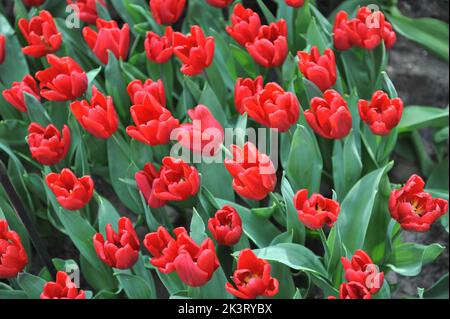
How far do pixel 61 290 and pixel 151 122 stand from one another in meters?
0.35

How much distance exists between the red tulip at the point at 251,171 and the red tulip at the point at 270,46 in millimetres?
369

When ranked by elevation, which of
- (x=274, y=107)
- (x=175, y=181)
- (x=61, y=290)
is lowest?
(x=61, y=290)

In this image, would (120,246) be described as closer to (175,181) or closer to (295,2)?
(175,181)

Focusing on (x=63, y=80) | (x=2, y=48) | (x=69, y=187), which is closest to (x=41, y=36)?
(x=2, y=48)

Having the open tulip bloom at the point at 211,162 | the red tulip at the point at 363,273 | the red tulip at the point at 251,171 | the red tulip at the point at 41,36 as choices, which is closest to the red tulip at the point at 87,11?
the open tulip bloom at the point at 211,162

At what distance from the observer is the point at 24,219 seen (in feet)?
5.56

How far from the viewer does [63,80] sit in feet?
5.70

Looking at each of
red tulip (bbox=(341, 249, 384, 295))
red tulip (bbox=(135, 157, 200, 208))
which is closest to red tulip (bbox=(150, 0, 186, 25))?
red tulip (bbox=(135, 157, 200, 208))

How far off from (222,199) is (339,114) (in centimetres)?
33

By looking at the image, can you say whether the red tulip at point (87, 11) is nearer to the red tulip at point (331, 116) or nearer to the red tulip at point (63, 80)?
the red tulip at point (63, 80)

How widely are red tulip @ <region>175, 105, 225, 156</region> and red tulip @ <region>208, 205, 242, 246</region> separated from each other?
12cm

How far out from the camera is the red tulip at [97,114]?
164cm
